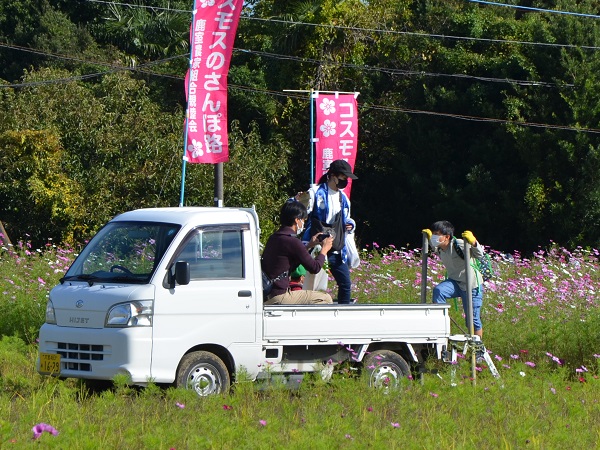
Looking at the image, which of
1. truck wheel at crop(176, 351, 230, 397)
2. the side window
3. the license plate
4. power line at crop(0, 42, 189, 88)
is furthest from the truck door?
power line at crop(0, 42, 189, 88)

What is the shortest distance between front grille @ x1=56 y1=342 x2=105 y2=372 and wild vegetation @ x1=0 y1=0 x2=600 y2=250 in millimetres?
18381

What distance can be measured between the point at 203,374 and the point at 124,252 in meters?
1.38

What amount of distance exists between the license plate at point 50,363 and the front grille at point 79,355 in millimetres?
51

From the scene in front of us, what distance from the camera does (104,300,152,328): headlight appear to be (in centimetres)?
873

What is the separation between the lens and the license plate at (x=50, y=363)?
8969 millimetres

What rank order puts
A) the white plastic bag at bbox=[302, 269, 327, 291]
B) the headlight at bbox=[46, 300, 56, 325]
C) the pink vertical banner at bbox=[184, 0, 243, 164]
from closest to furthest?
1. the headlight at bbox=[46, 300, 56, 325]
2. the white plastic bag at bbox=[302, 269, 327, 291]
3. the pink vertical banner at bbox=[184, 0, 243, 164]

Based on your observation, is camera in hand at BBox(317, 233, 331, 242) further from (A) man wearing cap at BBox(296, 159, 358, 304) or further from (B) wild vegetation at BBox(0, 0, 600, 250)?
(B) wild vegetation at BBox(0, 0, 600, 250)

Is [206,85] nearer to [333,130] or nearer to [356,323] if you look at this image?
[333,130]

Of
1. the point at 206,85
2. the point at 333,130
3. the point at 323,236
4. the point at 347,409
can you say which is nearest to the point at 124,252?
the point at 323,236

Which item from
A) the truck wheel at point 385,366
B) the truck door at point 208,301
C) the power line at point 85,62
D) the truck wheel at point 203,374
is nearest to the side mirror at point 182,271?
the truck door at point 208,301

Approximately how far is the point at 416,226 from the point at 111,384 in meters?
27.0

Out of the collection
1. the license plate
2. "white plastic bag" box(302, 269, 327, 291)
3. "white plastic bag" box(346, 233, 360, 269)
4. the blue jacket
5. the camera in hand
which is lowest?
the license plate

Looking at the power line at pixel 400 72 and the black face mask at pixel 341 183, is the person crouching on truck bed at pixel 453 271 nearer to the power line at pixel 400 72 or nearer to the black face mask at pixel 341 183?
the black face mask at pixel 341 183

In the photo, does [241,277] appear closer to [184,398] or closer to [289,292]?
[289,292]
